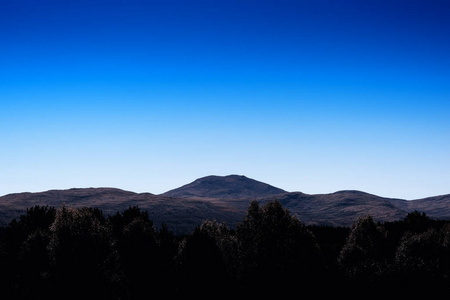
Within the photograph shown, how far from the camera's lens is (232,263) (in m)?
41.7

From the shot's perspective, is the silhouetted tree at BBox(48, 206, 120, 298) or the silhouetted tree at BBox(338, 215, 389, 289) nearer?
the silhouetted tree at BBox(48, 206, 120, 298)

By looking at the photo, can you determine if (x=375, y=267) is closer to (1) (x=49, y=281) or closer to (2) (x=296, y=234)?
(2) (x=296, y=234)

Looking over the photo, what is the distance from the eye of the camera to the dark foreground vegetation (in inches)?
1378

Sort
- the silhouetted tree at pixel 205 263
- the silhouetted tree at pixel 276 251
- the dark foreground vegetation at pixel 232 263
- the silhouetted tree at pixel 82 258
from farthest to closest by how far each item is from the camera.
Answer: the silhouetted tree at pixel 205 263, the silhouetted tree at pixel 82 258, the dark foreground vegetation at pixel 232 263, the silhouetted tree at pixel 276 251

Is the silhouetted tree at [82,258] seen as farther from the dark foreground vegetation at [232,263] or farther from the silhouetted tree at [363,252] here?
the silhouetted tree at [363,252]

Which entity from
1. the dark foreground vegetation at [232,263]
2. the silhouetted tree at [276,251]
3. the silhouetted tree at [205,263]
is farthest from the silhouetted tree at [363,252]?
the silhouetted tree at [205,263]

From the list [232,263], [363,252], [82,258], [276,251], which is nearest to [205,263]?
[232,263]

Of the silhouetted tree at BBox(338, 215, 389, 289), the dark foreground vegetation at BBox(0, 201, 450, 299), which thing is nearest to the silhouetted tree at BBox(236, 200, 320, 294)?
the dark foreground vegetation at BBox(0, 201, 450, 299)

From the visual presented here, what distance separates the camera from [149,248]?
44875 mm

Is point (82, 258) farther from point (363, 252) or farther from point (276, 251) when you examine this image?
point (363, 252)

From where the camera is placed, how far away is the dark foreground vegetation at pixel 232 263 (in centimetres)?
3500

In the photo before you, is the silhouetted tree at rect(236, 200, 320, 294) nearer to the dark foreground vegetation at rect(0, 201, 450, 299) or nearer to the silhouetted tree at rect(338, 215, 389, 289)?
the dark foreground vegetation at rect(0, 201, 450, 299)

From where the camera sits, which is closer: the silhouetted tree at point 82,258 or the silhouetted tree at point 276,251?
the silhouetted tree at point 276,251

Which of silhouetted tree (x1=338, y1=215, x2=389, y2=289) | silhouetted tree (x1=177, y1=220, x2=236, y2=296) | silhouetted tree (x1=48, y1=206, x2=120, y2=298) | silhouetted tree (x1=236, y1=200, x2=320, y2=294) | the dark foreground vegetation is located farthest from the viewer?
silhouetted tree (x1=338, y1=215, x2=389, y2=289)
